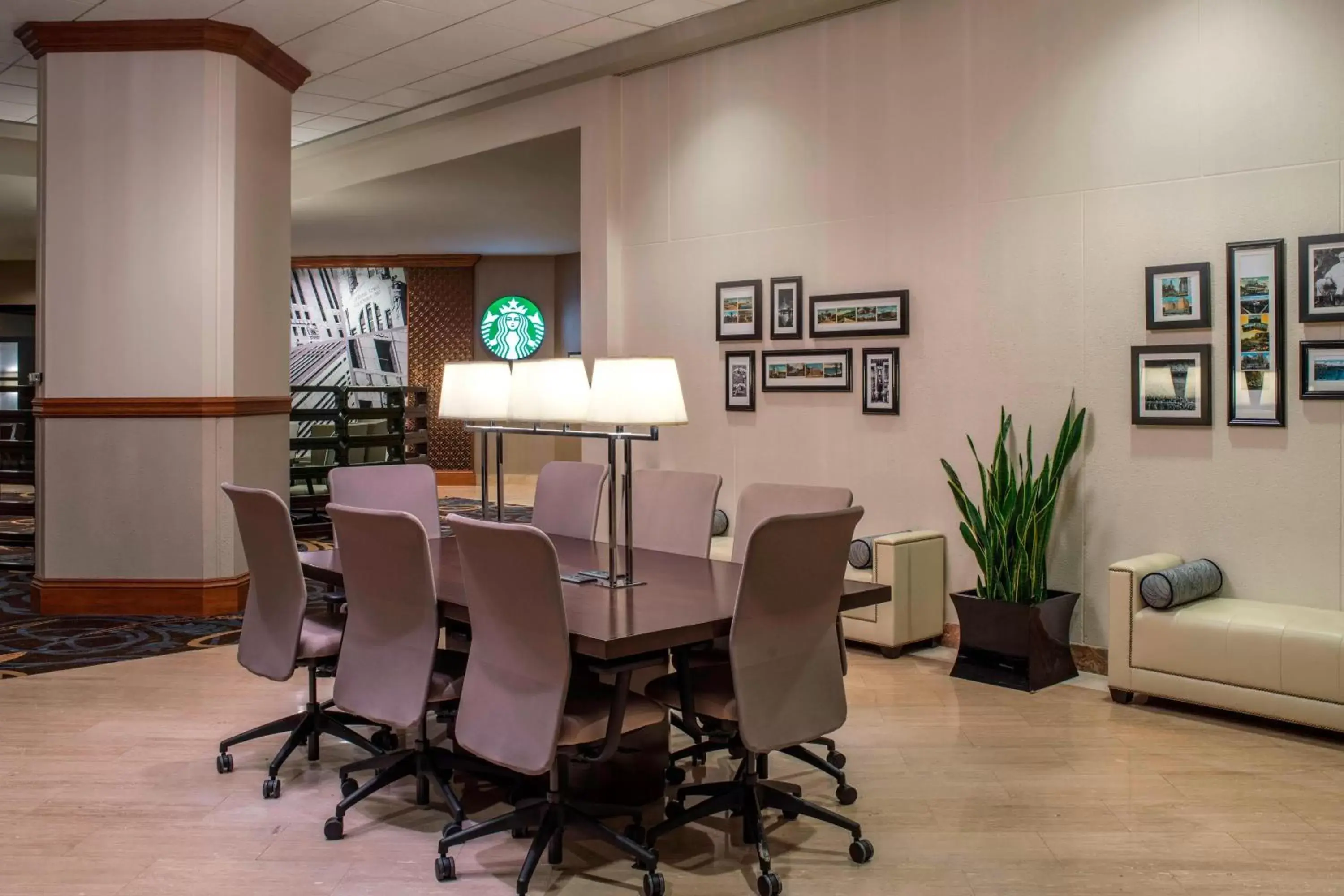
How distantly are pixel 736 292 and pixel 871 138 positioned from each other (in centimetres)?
110

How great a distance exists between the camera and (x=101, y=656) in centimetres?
527

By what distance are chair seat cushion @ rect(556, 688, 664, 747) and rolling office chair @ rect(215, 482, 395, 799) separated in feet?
3.29

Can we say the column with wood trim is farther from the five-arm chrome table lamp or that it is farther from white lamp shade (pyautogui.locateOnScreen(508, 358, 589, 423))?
white lamp shade (pyautogui.locateOnScreen(508, 358, 589, 423))

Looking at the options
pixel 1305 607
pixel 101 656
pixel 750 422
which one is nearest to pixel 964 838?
pixel 1305 607

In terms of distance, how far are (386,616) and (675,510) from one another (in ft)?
4.22

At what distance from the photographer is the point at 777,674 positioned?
2852 mm

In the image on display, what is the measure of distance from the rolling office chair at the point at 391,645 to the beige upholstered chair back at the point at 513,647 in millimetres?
229

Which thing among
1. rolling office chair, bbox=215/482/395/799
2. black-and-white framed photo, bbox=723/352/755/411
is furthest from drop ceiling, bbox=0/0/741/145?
rolling office chair, bbox=215/482/395/799

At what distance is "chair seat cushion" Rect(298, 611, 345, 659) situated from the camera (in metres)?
3.62

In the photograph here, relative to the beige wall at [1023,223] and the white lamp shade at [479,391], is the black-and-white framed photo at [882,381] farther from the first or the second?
the white lamp shade at [479,391]

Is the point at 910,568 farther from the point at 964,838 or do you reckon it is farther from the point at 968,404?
the point at 964,838

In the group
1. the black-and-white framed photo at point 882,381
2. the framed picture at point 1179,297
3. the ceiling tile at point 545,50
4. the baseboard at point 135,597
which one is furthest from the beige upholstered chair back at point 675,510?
the ceiling tile at point 545,50

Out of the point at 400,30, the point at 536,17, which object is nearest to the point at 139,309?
the point at 400,30

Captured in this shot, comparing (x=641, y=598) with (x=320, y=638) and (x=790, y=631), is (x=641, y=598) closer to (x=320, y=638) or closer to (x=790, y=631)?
(x=790, y=631)
